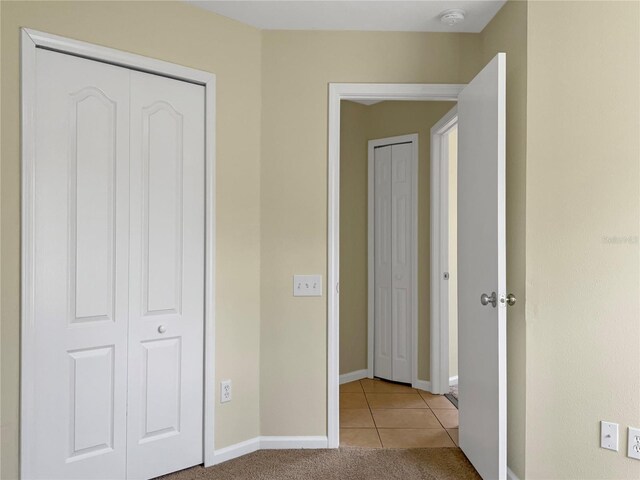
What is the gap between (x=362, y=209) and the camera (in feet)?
14.4

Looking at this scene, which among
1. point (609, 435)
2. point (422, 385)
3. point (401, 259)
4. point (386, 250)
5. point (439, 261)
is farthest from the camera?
point (386, 250)

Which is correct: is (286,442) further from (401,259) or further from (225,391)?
(401,259)

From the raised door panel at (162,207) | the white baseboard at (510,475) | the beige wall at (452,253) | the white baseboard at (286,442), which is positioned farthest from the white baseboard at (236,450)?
the beige wall at (452,253)

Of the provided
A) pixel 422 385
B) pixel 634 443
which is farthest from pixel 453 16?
pixel 422 385

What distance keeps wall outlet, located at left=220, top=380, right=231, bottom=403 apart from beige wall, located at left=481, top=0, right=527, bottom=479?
1468mm

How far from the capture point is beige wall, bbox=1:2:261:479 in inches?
90.7

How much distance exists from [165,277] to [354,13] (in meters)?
1.71

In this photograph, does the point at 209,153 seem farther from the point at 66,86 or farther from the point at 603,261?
the point at 603,261

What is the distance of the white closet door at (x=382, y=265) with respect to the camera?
4.27 m

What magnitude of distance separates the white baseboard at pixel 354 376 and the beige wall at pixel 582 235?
2.09 metres

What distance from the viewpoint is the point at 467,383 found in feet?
8.85

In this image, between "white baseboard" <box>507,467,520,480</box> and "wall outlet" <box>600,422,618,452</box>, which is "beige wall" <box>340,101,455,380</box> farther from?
"wall outlet" <box>600,422,618,452</box>

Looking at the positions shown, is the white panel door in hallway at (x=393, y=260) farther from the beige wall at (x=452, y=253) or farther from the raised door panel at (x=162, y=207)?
the raised door panel at (x=162, y=207)

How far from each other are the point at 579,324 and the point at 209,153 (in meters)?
1.99
